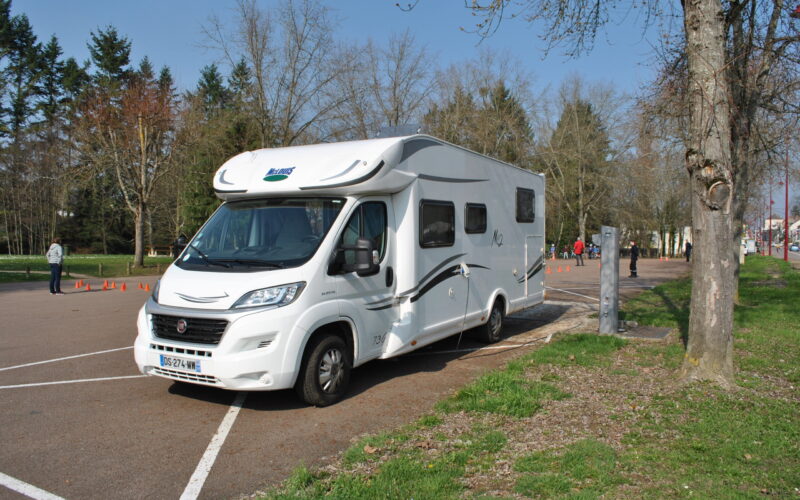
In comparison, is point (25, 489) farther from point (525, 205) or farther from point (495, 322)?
point (525, 205)

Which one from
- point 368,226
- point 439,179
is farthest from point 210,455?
point 439,179

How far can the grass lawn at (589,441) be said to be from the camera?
401 centimetres

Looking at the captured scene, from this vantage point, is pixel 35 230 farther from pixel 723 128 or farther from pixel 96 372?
pixel 723 128

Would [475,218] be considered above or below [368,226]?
above

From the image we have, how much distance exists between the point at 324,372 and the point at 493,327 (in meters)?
4.36

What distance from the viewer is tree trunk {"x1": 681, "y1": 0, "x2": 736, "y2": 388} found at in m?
6.27

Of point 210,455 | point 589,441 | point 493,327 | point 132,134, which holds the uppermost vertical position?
point 132,134

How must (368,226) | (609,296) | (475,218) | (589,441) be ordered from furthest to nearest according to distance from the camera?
(609,296)
(475,218)
(368,226)
(589,441)

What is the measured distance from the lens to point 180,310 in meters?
5.75

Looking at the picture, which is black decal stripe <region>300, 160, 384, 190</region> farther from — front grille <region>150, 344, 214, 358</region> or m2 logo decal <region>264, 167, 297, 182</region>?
front grille <region>150, 344, 214, 358</region>

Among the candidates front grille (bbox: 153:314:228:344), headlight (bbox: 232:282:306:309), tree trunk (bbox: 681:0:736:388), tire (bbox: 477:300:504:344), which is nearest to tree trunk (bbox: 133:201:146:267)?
tire (bbox: 477:300:504:344)

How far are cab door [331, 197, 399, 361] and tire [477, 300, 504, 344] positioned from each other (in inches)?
116

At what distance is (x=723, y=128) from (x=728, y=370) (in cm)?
264

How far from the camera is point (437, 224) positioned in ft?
25.9
